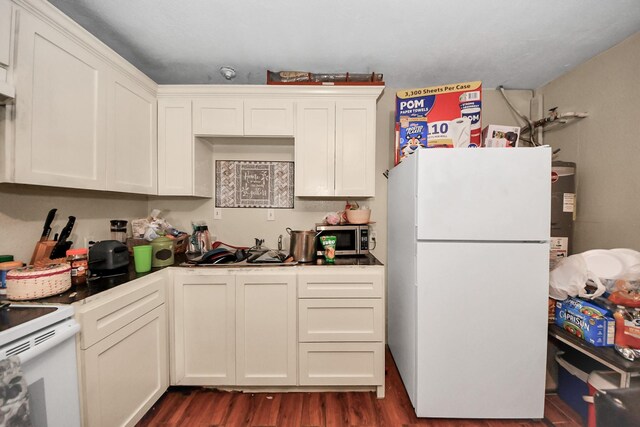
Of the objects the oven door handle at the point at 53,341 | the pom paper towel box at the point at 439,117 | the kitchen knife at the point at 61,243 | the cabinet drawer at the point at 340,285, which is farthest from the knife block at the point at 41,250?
the pom paper towel box at the point at 439,117

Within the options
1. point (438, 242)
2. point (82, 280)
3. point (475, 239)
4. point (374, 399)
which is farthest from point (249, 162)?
point (374, 399)

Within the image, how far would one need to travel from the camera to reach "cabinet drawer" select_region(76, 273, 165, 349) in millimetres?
1085

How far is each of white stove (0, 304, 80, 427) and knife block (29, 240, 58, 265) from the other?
0.43 metres

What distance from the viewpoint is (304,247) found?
1812 mm

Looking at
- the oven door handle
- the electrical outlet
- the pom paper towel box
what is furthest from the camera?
the pom paper towel box

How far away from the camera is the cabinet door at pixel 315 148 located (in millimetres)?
1892

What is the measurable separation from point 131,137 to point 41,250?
0.84m

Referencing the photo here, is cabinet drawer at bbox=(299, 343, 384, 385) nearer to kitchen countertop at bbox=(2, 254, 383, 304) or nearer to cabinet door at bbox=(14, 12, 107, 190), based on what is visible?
kitchen countertop at bbox=(2, 254, 383, 304)

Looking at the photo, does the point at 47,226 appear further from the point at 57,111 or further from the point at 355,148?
the point at 355,148

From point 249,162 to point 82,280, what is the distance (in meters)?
1.43

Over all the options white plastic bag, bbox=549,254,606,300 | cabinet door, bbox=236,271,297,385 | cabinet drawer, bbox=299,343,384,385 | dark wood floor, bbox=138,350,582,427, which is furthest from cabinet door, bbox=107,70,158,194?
white plastic bag, bbox=549,254,606,300

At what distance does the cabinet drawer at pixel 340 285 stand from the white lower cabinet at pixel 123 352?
937 mm

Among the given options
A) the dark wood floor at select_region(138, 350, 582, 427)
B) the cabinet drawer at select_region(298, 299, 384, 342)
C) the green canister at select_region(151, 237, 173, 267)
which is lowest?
the dark wood floor at select_region(138, 350, 582, 427)

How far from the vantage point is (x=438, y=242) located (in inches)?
55.4
